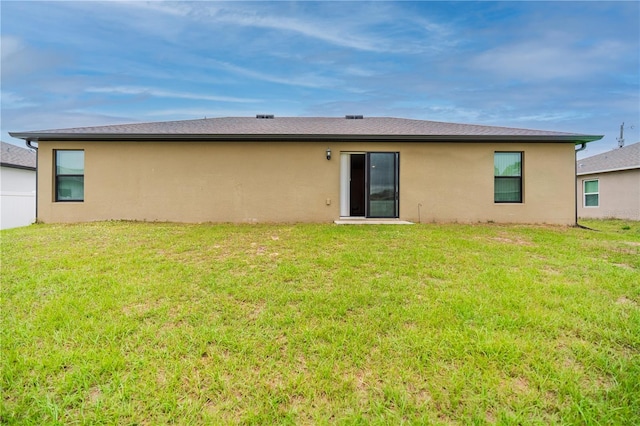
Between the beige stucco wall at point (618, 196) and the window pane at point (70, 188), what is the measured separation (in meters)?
22.4

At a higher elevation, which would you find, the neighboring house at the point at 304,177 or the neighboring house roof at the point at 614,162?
the neighboring house roof at the point at 614,162

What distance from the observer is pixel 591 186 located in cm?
1573

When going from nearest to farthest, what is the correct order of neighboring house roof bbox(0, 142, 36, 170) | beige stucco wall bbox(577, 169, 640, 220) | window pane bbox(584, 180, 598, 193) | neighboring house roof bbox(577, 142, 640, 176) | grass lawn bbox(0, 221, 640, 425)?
grass lawn bbox(0, 221, 640, 425) < beige stucco wall bbox(577, 169, 640, 220) < neighboring house roof bbox(577, 142, 640, 176) < neighboring house roof bbox(0, 142, 36, 170) < window pane bbox(584, 180, 598, 193)

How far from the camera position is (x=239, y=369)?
2156mm

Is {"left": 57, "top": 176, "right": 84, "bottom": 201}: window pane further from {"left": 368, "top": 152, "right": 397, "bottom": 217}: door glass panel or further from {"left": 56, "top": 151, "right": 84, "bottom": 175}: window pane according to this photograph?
{"left": 368, "top": 152, "right": 397, "bottom": 217}: door glass panel

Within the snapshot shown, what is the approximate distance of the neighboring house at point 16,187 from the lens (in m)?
8.42

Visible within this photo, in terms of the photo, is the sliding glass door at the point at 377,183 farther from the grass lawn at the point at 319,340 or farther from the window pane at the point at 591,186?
the window pane at the point at 591,186

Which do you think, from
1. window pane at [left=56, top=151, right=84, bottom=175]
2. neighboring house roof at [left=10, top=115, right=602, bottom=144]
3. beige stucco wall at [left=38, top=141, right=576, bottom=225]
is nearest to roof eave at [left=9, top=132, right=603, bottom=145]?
neighboring house roof at [left=10, top=115, right=602, bottom=144]

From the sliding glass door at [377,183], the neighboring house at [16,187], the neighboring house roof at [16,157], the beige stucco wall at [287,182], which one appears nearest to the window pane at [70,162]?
the beige stucco wall at [287,182]

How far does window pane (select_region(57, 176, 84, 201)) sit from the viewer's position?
900 centimetres

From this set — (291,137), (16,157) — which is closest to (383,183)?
(291,137)

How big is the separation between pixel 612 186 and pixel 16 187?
99.6 feet

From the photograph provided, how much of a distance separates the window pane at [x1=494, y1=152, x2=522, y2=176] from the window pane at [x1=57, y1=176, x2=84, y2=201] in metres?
13.1

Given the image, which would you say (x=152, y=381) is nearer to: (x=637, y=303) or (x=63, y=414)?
(x=63, y=414)
